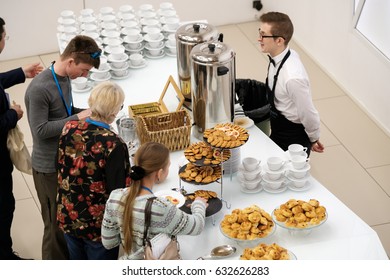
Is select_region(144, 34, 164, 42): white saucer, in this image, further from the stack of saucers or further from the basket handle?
the stack of saucers

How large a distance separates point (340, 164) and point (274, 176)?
6.44 ft

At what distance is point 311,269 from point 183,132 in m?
1.28

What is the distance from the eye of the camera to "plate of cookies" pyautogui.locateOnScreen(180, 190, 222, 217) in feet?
11.3

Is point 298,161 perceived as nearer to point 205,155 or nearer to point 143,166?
point 205,155

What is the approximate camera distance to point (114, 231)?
10.2 ft

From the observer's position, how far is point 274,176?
12.0 feet

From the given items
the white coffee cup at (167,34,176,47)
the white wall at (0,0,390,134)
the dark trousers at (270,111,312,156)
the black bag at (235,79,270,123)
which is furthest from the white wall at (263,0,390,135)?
the white coffee cup at (167,34,176,47)

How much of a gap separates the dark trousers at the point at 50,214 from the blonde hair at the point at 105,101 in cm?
72

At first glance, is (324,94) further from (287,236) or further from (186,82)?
(287,236)

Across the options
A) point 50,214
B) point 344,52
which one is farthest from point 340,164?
point 50,214

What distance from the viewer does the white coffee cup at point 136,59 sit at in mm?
4984

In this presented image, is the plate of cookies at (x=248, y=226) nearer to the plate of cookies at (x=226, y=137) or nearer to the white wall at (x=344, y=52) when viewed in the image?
the plate of cookies at (x=226, y=137)

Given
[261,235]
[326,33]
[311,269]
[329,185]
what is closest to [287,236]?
[261,235]

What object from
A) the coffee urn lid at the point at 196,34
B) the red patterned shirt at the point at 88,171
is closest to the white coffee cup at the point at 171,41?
the coffee urn lid at the point at 196,34
